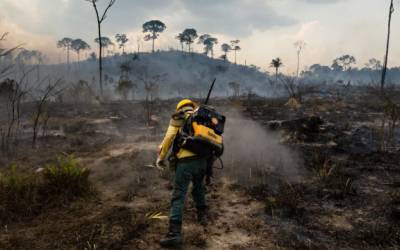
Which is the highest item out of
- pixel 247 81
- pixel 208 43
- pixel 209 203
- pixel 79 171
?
pixel 208 43

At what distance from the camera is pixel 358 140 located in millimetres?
8531

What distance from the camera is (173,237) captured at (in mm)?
3412

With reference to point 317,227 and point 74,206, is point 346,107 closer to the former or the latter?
point 317,227

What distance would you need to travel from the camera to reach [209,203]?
4805 millimetres

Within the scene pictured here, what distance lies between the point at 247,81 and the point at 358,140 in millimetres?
75629

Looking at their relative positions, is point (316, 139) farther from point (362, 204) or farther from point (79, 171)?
point (79, 171)

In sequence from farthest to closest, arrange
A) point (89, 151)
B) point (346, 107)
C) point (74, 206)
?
point (346, 107) < point (89, 151) < point (74, 206)

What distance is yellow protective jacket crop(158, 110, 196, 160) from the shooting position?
3.70 m

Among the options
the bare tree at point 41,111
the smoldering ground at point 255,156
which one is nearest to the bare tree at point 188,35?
the bare tree at point 41,111

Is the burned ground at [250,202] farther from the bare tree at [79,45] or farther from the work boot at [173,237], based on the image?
the bare tree at [79,45]

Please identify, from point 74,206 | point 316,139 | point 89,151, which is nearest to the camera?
point 74,206

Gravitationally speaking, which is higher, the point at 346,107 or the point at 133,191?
the point at 346,107

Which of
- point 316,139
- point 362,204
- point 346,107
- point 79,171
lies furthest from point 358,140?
point 346,107

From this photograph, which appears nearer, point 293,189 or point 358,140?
point 293,189
